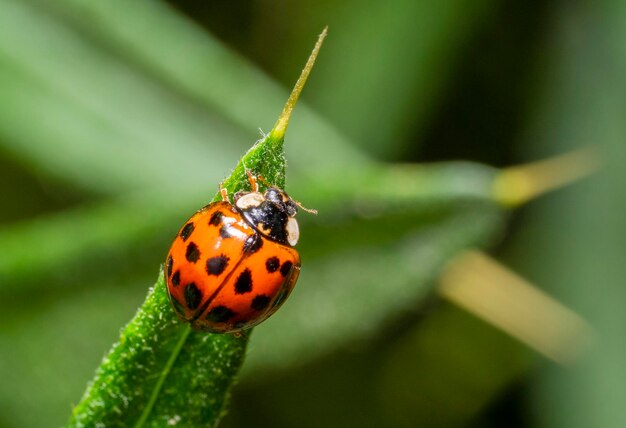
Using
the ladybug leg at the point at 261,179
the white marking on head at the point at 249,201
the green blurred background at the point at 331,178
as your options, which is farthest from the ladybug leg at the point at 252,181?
the green blurred background at the point at 331,178

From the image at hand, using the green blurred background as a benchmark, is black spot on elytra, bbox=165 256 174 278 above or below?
below

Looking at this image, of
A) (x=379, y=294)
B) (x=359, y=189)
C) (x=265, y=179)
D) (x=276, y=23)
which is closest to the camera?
(x=265, y=179)

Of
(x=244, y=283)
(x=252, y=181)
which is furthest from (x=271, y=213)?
(x=252, y=181)

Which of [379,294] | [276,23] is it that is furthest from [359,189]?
[276,23]

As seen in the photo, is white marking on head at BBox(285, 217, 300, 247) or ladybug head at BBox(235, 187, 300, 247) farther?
white marking on head at BBox(285, 217, 300, 247)

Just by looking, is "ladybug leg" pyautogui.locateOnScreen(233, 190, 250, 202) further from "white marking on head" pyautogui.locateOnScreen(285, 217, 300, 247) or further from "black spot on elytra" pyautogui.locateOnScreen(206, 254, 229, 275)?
"white marking on head" pyautogui.locateOnScreen(285, 217, 300, 247)

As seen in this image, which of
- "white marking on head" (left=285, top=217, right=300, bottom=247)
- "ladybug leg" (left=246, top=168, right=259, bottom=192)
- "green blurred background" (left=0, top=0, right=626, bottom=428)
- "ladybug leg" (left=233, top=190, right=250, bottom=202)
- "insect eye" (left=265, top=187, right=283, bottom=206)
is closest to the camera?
"ladybug leg" (left=246, top=168, right=259, bottom=192)

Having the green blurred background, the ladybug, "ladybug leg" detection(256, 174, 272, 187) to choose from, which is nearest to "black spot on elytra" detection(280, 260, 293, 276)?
the ladybug

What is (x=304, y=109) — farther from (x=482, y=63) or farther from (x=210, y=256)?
(x=210, y=256)
